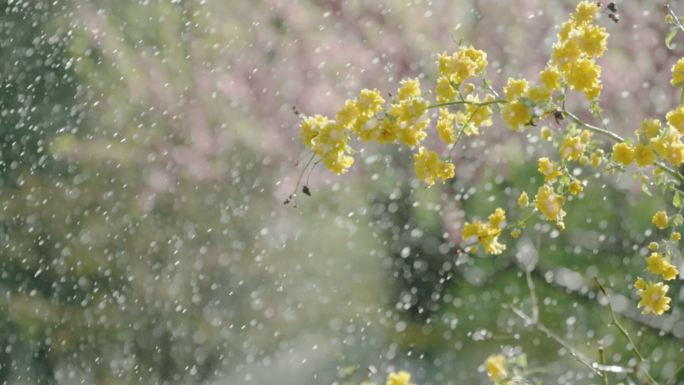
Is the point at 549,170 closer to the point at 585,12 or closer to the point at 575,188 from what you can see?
the point at 575,188

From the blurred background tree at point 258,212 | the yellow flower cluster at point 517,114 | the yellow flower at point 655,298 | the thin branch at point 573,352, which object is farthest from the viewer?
the blurred background tree at point 258,212

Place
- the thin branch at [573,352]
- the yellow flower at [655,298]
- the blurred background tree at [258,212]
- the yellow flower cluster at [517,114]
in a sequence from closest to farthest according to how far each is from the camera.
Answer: the thin branch at [573,352] < the yellow flower cluster at [517,114] < the yellow flower at [655,298] < the blurred background tree at [258,212]

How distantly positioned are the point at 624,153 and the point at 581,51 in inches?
4.4

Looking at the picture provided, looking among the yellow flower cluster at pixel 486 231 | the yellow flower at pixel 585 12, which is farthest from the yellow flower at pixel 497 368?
the yellow flower at pixel 585 12

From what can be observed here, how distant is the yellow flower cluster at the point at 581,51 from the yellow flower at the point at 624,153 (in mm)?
69

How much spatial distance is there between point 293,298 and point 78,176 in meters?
0.87

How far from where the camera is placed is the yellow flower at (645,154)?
3.58 ft

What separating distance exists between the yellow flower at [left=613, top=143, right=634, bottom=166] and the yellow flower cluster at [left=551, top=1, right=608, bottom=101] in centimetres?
7

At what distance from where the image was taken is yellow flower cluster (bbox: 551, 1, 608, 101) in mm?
1100

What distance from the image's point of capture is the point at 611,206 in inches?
129

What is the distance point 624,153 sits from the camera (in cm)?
111

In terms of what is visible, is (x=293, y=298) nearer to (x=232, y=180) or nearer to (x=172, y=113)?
(x=232, y=180)

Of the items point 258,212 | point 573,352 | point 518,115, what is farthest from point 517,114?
point 258,212

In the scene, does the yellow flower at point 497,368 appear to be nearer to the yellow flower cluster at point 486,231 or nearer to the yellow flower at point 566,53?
the yellow flower cluster at point 486,231
